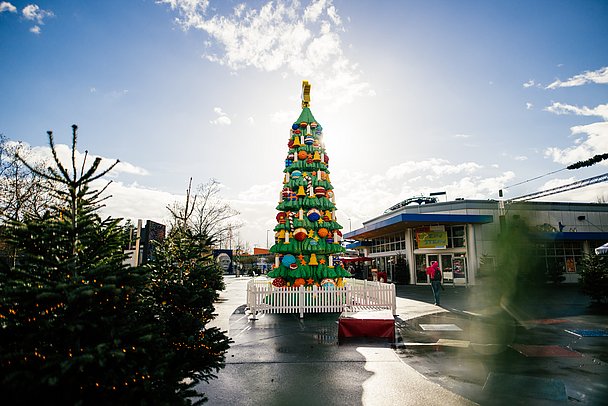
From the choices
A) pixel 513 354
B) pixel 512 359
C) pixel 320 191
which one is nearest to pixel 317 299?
pixel 320 191

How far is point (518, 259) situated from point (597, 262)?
41.4 feet

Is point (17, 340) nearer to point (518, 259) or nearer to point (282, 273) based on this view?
point (518, 259)

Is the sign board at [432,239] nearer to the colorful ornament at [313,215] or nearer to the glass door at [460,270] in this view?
the glass door at [460,270]

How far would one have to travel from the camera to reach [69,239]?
10.2 ft

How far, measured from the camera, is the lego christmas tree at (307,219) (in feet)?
43.9

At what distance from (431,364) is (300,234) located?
303 inches

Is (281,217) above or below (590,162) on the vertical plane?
below

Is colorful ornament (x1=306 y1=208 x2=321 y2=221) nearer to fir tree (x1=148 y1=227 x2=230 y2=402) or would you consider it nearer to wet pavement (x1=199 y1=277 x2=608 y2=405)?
wet pavement (x1=199 y1=277 x2=608 y2=405)

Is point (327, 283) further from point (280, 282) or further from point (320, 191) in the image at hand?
point (320, 191)

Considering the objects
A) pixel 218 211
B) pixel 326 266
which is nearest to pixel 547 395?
pixel 326 266

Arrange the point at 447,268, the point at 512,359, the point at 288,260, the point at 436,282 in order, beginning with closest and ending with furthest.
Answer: the point at 512,359 < the point at 288,260 < the point at 436,282 < the point at 447,268

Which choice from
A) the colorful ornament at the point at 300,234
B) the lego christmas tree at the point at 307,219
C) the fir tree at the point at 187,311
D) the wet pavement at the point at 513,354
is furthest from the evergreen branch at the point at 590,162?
the fir tree at the point at 187,311

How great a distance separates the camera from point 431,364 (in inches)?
248

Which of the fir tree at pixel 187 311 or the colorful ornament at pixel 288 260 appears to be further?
the colorful ornament at pixel 288 260
